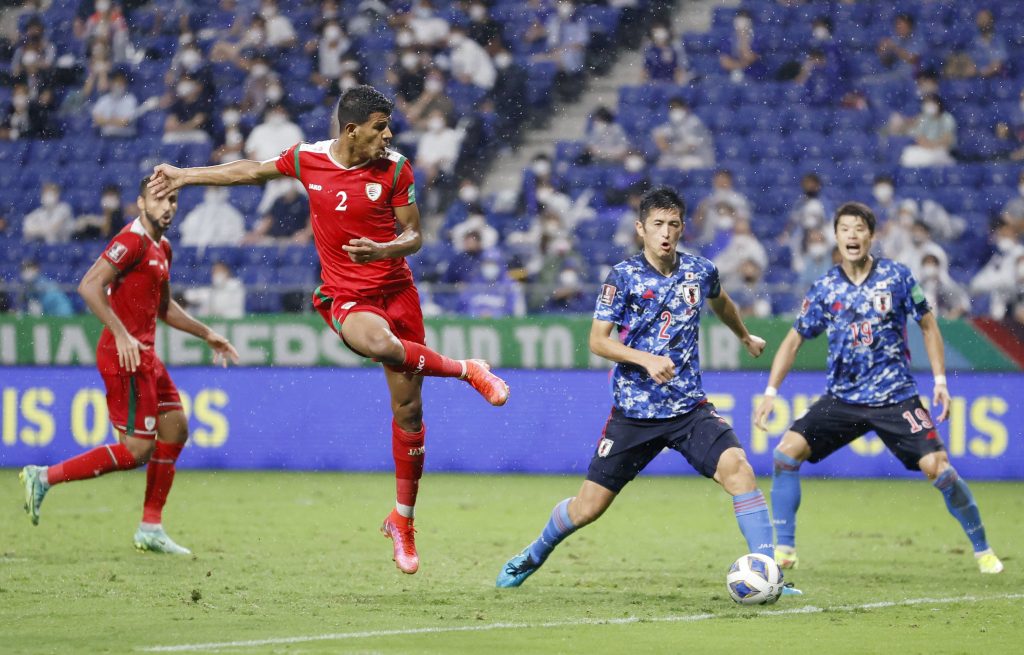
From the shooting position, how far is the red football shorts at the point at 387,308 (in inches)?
326

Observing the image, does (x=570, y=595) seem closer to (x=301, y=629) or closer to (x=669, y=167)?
(x=301, y=629)

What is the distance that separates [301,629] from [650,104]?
14.3m

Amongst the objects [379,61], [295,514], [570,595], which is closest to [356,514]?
[295,514]

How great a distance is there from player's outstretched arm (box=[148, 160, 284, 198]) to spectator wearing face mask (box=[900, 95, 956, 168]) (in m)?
12.4

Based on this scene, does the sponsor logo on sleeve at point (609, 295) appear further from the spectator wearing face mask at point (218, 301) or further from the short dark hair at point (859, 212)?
the spectator wearing face mask at point (218, 301)

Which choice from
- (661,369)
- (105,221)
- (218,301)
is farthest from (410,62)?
(661,369)

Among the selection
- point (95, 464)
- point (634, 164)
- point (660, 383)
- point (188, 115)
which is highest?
point (188, 115)

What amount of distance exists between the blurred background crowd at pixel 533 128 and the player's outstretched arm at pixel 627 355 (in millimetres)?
8081

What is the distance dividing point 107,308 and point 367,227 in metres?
2.37

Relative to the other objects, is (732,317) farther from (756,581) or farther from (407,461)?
(407,461)

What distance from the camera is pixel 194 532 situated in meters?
11.5

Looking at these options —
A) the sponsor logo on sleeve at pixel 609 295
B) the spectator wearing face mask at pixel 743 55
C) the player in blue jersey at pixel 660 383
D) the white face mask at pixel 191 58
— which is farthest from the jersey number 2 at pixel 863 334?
the white face mask at pixel 191 58

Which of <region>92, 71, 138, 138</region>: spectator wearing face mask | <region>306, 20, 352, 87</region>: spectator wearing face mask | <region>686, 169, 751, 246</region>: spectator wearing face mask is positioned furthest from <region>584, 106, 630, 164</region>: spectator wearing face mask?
<region>92, 71, 138, 138</region>: spectator wearing face mask

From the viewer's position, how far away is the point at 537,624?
7168 mm
